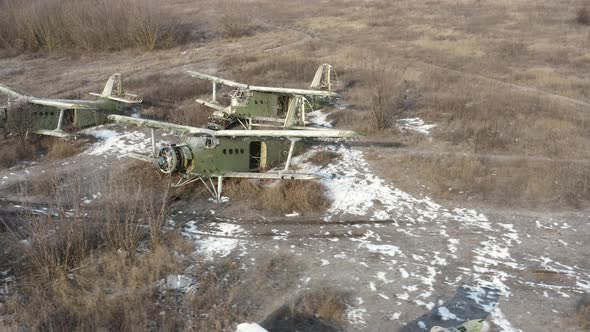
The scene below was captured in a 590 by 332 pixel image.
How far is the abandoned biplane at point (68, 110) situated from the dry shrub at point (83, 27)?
1606cm

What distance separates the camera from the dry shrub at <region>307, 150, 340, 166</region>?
17.2 m

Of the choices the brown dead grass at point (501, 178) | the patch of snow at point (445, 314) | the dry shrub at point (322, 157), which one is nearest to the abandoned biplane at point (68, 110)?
the dry shrub at point (322, 157)

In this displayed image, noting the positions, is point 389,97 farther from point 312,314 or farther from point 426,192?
point 312,314

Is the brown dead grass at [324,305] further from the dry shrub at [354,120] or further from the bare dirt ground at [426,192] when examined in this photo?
the dry shrub at [354,120]

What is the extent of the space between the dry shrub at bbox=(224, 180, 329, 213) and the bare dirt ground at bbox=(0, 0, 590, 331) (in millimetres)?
308

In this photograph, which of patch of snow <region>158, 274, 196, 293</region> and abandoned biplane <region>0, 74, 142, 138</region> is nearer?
patch of snow <region>158, 274, 196, 293</region>

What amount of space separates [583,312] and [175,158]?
415 inches

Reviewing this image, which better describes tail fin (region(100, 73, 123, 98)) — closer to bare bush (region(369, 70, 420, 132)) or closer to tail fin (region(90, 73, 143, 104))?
tail fin (region(90, 73, 143, 104))

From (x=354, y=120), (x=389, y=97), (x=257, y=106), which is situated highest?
(x=389, y=97)

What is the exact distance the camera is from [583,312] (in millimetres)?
9336

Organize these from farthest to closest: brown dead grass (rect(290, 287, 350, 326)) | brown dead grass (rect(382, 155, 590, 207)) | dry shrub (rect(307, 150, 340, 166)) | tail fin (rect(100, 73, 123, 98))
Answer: tail fin (rect(100, 73, 123, 98)) → dry shrub (rect(307, 150, 340, 166)) → brown dead grass (rect(382, 155, 590, 207)) → brown dead grass (rect(290, 287, 350, 326))

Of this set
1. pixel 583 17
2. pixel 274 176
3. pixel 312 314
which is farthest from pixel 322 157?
pixel 583 17

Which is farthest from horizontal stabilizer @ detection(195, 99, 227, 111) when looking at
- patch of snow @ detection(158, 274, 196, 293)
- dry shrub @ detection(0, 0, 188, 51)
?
dry shrub @ detection(0, 0, 188, 51)

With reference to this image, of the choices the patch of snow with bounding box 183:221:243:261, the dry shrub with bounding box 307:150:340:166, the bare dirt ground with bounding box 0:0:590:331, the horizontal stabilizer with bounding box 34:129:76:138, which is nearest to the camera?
the bare dirt ground with bounding box 0:0:590:331
